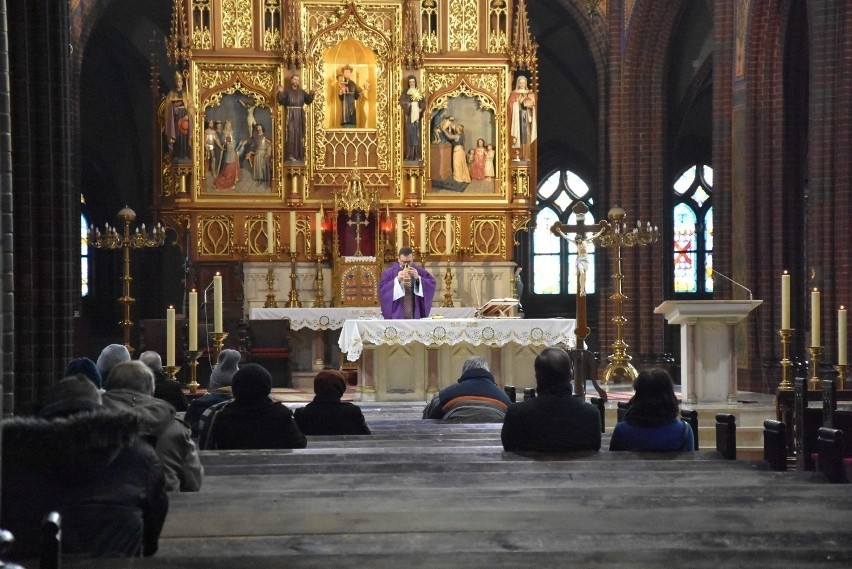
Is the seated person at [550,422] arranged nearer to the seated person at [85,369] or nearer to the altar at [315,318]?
the seated person at [85,369]

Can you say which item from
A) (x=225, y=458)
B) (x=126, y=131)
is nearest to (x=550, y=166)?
(x=126, y=131)

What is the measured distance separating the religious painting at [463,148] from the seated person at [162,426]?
49.3ft

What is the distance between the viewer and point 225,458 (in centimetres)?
696

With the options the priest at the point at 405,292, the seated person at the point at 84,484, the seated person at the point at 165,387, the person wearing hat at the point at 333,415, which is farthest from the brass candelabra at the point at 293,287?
the seated person at the point at 84,484

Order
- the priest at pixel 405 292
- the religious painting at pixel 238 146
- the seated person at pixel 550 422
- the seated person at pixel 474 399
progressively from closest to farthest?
the seated person at pixel 550 422 → the seated person at pixel 474 399 → the priest at pixel 405 292 → the religious painting at pixel 238 146

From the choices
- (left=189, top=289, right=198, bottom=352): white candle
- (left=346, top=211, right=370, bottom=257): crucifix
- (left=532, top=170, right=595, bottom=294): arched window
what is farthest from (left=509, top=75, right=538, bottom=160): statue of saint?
(left=189, top=289, right=198, bottom=352): white candle

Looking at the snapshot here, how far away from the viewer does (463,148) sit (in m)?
21.2

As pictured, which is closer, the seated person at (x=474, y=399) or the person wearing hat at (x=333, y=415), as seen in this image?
the person wearing hat at (x=333, y=415)

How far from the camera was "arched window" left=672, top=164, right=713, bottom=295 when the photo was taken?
28016 millimetres

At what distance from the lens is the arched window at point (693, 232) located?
28016 millimetres

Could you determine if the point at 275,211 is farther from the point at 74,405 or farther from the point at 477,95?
the point at 74,405

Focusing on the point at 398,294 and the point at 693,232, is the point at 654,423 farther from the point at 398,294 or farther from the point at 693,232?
the point at 693,232

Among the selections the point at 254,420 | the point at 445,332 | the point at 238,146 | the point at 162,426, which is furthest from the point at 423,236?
the point at 162,426

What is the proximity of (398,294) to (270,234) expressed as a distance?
4.56m
